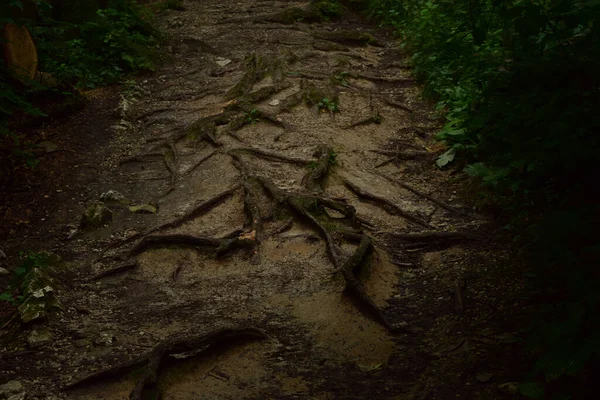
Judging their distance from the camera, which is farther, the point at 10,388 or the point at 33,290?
the point at 33,290

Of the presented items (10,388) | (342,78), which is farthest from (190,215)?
(342,78)

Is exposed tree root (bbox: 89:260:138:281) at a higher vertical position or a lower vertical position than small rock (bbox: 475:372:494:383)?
lower

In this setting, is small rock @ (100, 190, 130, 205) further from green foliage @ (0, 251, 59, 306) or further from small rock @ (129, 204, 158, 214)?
green foliage @ (0, 251, 59, 306)

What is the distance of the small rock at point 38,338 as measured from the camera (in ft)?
17.7

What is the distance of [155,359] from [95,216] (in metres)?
3.03

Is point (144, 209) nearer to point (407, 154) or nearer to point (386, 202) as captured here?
point (386, 202)

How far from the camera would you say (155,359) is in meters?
4.96

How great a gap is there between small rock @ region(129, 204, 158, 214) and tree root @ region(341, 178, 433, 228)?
233 centimetres

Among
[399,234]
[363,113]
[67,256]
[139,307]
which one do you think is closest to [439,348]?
[399,234]

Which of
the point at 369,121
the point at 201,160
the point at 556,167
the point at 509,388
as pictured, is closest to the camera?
the point at 509,388

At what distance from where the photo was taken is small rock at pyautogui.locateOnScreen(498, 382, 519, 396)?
3971 mm

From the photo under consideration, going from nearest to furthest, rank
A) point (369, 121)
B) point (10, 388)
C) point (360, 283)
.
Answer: point (10, 388)
point (360, 283)
point (369, 121)

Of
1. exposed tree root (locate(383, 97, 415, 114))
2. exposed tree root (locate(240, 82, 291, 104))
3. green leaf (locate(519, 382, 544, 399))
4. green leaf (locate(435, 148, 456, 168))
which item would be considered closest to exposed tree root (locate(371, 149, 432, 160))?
green leaf (locate(435, 148, 456, 168))

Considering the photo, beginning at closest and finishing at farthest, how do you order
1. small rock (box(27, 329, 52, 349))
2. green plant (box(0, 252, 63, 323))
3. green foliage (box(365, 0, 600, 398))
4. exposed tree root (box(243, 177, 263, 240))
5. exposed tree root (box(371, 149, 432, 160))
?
green foliage (box(365, 0, 600, 398))
small rock (box(27, 329, 52, 349))
green plant (box(0, 252, 63, 323))
exposed tree root (box(243, 177, 263, 240))
exposed tree root (box(371, 149, 432, 160))
